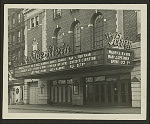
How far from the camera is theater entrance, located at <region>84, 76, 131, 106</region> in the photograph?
12.3 m

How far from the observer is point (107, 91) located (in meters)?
12.9

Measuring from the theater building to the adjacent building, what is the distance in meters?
0.27

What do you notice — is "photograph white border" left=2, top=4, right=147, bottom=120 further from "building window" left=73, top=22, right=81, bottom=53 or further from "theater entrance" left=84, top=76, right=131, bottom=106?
"building window" left=73, top=22, right=81, bottom=53

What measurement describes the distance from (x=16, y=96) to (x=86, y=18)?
12.4 feet

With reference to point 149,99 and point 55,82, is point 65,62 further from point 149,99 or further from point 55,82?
point 149,99

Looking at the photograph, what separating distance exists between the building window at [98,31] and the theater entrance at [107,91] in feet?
4.06

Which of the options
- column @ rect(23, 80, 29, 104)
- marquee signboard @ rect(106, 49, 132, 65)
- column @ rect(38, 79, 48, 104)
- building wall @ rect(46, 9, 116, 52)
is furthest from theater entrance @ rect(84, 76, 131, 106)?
column @ rect(23, 80, 29, 104)

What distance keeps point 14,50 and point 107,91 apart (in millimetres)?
3580

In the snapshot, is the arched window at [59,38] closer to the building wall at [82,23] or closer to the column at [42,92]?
the building wall at [82,23]

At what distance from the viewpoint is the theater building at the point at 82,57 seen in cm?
1231

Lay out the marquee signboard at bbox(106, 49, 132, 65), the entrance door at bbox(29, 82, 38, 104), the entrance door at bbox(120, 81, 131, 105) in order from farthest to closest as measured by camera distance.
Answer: the entrance door at bbox(29, 82, 38, 104), the marquee signboard at bbox(106, 49, 132, 65), the entrance door at bbox(120, 81, 131, 105)

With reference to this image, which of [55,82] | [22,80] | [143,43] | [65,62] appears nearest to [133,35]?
[143,43]

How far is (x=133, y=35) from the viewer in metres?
12.2

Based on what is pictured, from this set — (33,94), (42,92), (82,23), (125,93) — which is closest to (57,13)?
(82,23)
